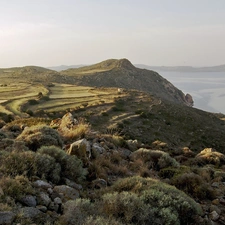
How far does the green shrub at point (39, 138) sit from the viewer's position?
7.97m

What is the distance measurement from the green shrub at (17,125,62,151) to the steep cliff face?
65.3 m

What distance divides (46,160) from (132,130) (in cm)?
2302

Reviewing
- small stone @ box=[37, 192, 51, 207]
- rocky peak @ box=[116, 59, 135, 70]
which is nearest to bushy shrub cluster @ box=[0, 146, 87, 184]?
small stone @ box=[37, 192, 51, 207]

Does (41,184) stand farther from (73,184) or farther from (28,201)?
(73,184)

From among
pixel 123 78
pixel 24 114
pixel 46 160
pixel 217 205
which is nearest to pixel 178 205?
pixel 217 205

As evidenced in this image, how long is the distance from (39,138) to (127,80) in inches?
3211

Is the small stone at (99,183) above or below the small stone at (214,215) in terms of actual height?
above

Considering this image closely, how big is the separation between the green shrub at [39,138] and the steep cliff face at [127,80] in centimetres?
6534

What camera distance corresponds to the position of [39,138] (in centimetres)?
814

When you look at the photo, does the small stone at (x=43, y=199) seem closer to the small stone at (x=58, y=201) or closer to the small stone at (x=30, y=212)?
the small stone at (x=58, y=201)

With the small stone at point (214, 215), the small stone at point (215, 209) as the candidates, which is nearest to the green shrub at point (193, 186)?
the small stone at point (215, 209)

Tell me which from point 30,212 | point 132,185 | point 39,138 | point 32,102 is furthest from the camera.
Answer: point 32,102

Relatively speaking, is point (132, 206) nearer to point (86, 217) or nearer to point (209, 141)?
point (86, 217)

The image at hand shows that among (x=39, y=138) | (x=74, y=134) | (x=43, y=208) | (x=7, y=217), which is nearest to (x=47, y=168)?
(x=43, y=208)
